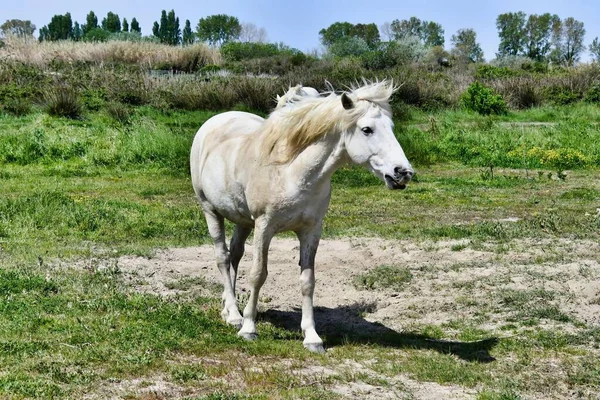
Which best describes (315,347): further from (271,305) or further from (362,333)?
(271,305)

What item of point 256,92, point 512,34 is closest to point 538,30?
point 512,34

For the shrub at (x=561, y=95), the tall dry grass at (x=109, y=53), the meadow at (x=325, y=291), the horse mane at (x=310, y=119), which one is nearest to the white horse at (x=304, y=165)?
the horse mane at (x=310, y=119)

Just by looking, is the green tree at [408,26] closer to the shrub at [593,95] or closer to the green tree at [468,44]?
the green tree at [468,44]

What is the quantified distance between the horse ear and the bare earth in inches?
76.8

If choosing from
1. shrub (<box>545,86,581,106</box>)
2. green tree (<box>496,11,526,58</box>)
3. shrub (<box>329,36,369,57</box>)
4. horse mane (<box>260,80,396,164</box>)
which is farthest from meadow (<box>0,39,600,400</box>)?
green tree (<box>496,11,526,58</box>)

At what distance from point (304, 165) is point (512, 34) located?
93.8 meters

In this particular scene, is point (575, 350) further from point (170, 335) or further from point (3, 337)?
point (3, 337)

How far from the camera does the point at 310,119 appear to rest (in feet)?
21.5

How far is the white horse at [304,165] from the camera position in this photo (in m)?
6.26

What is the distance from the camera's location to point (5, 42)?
37531 millimetres

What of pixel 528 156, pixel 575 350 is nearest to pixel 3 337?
pixel 575 350

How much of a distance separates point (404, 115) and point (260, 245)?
66.1ft

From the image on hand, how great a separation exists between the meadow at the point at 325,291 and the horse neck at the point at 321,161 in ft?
4.48

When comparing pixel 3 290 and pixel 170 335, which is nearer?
pixel 170 335
